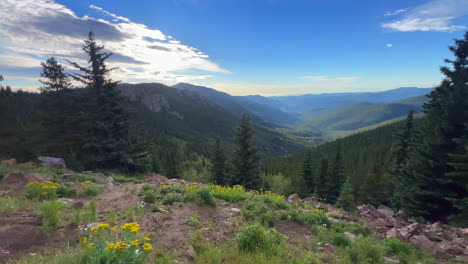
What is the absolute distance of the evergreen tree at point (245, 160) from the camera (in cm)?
2580

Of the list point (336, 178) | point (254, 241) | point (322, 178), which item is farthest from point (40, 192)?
point (322, 178)

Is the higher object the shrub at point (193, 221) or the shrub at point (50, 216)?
the shrub at point (50, 216)

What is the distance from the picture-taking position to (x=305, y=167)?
38.3 metres

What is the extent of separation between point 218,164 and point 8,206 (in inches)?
1100

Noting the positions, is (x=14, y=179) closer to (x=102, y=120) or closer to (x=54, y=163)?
(x=54, y=163)

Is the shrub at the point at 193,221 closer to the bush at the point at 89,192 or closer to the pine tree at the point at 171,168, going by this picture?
the bush at the point at 89,192

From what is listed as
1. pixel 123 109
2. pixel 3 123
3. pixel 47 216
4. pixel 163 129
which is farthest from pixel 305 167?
pixel 163 129

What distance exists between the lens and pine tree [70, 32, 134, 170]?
1831 centimetres

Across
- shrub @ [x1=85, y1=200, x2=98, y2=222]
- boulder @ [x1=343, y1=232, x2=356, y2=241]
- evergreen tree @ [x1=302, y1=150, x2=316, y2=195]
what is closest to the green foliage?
shrub @ [x1=85, y1=200, x2=98, y2=222]

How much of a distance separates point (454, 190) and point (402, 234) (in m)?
8.92

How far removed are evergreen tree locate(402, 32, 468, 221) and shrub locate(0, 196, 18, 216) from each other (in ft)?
60.1

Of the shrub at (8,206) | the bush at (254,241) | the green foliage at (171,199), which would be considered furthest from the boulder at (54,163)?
the bush at (254,241)

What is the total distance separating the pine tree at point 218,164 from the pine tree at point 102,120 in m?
15.1

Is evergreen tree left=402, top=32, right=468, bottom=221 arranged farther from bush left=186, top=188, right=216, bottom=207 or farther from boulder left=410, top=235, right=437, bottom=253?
bush left=186, top=188, right=216, bottom=207
